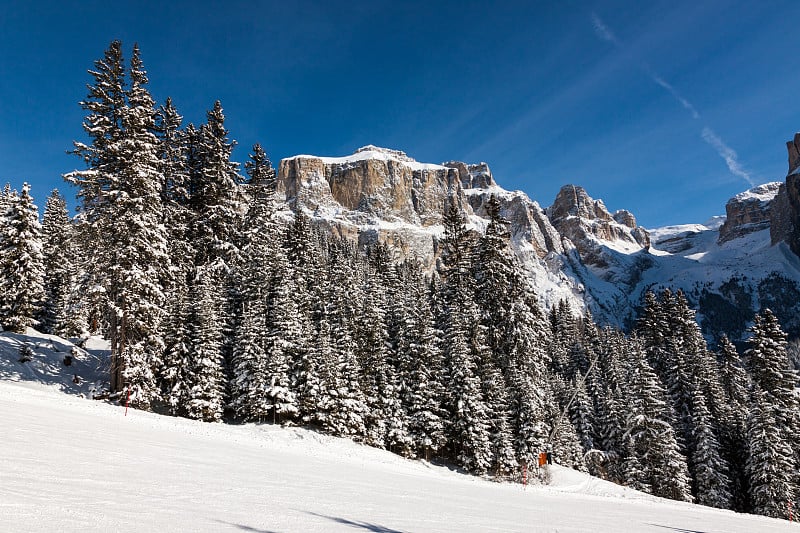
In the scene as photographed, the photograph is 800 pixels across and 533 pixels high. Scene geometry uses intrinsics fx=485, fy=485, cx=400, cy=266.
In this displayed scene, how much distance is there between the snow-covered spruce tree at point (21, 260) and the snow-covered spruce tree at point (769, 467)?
5914cm

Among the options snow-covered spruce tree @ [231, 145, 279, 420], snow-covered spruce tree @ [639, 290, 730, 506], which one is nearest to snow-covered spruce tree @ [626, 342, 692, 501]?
snow-covered spruce tree @ [639, 290, 730, 506]

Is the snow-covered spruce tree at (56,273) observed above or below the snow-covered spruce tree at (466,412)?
above

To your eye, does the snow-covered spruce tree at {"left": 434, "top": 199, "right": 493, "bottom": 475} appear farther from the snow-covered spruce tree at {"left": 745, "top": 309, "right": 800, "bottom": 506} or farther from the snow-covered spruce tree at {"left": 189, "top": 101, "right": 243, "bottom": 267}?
the snow-covered spruce tree at {"left": 745, "top": 309, "right": 800, "bottom": 506}

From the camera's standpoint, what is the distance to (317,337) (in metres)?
34.1

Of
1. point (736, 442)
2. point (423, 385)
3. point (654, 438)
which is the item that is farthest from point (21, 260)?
point (736, 442)

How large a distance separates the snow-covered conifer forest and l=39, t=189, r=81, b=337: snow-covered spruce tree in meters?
0.39

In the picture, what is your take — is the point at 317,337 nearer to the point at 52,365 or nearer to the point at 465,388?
the point at 465,388

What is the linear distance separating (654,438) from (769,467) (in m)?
8.33

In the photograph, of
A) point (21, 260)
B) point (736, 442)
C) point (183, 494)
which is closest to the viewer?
point (183, 494)

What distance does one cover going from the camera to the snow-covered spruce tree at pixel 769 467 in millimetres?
38969

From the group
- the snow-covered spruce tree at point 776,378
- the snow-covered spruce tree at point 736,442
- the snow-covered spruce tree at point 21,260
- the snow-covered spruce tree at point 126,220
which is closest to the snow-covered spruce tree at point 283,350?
the snow-covered spruce tree at point 126,220

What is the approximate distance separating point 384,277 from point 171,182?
28.7 metres

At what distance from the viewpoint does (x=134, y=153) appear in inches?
1120

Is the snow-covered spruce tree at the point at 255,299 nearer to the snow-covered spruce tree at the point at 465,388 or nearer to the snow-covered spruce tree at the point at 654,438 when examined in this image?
the snow-covered spruce tree at the point at 465,388
